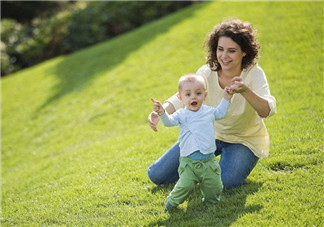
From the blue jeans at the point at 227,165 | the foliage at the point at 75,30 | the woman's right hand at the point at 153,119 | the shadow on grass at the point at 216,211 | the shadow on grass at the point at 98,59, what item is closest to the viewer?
the shadow on grass at the point at 216,211

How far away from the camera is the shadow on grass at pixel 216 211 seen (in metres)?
3.22

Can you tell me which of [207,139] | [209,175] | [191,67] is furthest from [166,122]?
[191,67]

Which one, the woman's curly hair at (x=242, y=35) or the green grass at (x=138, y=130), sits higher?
the woman's curly hair at (x=242, y=35)

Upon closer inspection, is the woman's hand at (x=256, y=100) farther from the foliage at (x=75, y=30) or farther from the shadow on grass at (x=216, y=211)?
the foliage at (x=75, y=30)

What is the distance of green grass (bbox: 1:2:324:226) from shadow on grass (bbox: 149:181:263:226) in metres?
0.01

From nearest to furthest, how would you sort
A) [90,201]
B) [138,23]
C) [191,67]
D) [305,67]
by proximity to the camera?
[90,201], [305,67], [191,67], [138,23]

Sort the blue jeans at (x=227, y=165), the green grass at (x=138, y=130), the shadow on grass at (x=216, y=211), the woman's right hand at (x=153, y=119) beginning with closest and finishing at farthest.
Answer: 1. the shadow on grass at (x=216, y=211)
2. the woman's right hand at (x=153, y=119)
3. the green grass at (x=138, y=130)
4. the blue jeans at (x=227, y=165)

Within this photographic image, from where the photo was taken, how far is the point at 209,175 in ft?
10.7

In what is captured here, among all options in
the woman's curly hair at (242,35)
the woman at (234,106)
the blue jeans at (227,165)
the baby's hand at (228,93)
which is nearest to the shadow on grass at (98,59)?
the blue jeans at (227,165)

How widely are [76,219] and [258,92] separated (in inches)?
88.4

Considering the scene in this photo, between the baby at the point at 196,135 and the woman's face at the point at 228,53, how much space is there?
0.53 metres

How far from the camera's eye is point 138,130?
6.36m

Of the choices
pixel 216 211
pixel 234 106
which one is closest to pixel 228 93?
pixel 234 106

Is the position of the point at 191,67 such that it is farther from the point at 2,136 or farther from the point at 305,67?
the point at 2,136
